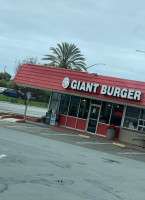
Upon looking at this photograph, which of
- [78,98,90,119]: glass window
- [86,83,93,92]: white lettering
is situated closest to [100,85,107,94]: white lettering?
[86,83,93,92]: white lettering

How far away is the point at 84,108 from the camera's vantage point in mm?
27500

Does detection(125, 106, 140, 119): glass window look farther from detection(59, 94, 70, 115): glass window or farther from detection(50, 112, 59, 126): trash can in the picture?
detection(50, 112, 59, 126): trash can

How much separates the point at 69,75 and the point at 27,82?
3681mm

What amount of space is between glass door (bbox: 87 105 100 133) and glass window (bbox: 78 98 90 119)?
15.3 inches

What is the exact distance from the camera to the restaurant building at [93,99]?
2400cm

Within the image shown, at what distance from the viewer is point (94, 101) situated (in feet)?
88.6

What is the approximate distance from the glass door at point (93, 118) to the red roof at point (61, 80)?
223 cm

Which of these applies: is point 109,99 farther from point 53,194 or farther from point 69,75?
point 53,194

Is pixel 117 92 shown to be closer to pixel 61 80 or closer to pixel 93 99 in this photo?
pixel 93 99

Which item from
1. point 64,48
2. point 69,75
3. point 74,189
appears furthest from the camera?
point 64,48

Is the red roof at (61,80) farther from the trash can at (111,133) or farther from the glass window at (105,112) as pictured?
→ the trash can at (111,133)

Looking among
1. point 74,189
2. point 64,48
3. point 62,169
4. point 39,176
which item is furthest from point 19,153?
point 64,48

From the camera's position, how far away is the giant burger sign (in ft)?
76.4

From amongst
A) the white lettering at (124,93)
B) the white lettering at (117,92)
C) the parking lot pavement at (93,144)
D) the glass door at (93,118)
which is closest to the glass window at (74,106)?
the glass door at (93,118)
